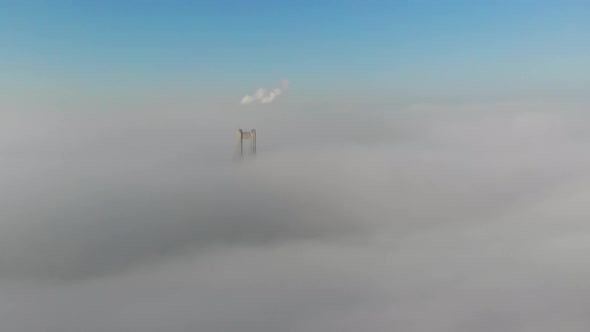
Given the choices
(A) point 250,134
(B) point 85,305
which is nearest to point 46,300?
(B) point 85,305

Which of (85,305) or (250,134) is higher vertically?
(250,134)

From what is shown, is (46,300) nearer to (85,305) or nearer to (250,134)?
(85,305)

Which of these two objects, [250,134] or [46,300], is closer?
[46,300]

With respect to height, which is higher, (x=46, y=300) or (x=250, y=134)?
(x=250, y=134)

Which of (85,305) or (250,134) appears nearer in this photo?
(85,305)
